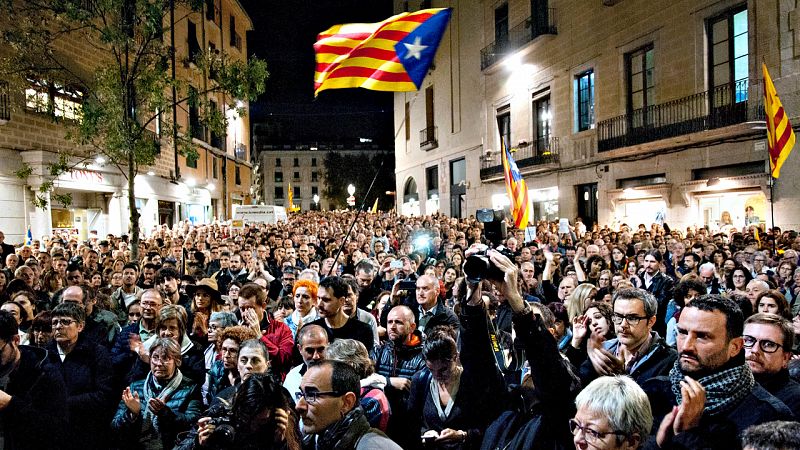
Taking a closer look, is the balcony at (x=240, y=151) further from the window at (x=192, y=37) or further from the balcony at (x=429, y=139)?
the balcony at (x=429, y=139)

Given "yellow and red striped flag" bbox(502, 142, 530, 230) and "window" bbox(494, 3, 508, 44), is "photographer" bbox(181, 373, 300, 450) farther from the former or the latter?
"window" bbox(494, 3, 508, 44)

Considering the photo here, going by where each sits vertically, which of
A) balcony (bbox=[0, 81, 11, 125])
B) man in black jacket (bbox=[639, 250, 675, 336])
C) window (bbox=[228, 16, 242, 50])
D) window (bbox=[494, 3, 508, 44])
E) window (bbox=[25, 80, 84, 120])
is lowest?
man in black jacket (bbox=[639, 250, 675, 336])

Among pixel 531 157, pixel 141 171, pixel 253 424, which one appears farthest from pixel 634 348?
pixel 531 157

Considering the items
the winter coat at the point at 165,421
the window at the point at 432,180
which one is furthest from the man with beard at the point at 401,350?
the window at the point at 432,180

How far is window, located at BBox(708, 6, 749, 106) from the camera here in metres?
16.8

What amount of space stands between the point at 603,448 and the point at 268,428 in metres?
1.59

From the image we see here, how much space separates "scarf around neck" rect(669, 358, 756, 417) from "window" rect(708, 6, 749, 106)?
55.4ft

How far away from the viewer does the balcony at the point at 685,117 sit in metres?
16.3

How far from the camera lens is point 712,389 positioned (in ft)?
8.06

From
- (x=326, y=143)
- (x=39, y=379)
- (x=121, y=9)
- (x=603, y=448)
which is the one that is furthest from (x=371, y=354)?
(x=326, y=143)

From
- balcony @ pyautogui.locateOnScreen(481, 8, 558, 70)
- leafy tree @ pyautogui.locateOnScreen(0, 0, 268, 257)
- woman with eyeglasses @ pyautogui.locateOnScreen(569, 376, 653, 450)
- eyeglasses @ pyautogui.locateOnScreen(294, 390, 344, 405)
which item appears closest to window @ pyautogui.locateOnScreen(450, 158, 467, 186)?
balcony @ pyautogui.locateOnScreen(481, 8, 558, 70)

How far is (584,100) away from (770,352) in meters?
22.8

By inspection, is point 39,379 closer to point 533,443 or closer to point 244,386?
point 244,386

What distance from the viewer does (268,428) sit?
9.54ft
